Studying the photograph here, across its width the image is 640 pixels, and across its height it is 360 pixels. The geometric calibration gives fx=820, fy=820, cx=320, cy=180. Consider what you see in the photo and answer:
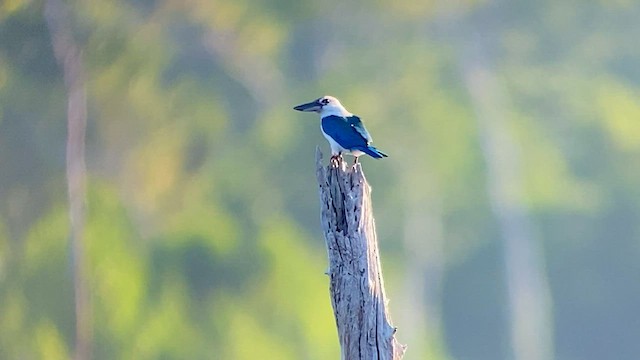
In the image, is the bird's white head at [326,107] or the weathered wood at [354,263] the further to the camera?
the bird's white head at [326,107]

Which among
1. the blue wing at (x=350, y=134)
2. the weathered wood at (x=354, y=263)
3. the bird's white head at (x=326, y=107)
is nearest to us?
the weathered wood at (x=354, y=263)

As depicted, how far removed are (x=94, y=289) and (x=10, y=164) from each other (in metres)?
0.42

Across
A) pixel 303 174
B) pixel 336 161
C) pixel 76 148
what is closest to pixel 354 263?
pixel 336 161

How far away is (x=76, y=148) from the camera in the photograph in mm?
2311

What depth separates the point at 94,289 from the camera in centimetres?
229

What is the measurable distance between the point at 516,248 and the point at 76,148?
1.27m

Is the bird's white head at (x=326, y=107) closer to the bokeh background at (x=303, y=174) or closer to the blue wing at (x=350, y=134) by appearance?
the blue wing at (x=350, y=134)

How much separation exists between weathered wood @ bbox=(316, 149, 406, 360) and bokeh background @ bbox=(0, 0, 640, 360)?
0.90 metres

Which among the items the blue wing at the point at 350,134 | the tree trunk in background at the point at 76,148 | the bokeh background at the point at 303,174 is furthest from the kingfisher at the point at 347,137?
the tree trunk in background at the point at 76,148

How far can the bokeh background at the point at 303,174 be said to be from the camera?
2.28 metres

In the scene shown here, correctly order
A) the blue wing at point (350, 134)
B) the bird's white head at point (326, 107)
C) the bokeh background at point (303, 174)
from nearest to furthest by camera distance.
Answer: the blue wing at point (350, 134), the bird's white head at point (326, 107), the bokeh background at point (303, 174)

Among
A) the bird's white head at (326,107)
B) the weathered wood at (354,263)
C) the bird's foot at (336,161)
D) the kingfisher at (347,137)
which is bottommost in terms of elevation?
the weathered wood at (354,263)

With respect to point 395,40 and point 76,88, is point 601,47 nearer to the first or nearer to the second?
point 395,40

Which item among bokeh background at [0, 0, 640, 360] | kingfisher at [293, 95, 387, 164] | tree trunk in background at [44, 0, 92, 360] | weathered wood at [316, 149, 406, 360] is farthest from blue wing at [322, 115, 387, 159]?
tree trunk in background at [44, 0, 92, 360]
